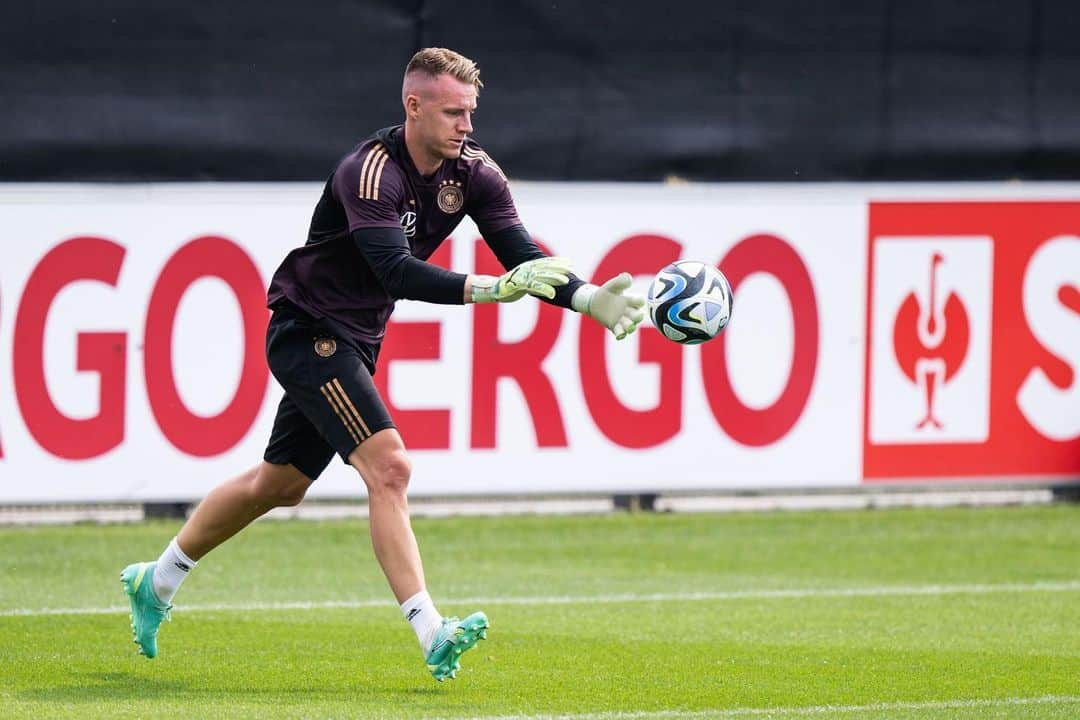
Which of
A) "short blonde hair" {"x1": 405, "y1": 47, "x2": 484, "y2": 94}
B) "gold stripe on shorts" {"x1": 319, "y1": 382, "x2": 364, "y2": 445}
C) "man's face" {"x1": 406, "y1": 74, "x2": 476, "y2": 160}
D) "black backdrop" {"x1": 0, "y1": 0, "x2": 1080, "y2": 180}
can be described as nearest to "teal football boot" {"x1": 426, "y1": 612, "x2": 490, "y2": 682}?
"gold stripe on shorts" {"x1": 319, "y1": 382, "x2": 364, "y2": 445}

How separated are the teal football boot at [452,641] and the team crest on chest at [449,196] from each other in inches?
60.8

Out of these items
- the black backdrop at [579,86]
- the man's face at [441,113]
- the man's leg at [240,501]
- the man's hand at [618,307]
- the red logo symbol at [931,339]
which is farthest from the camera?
the red logo symbol at [931,339]

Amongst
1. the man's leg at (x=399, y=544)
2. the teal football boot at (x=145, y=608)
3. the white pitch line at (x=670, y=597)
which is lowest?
the white pitch line at (x=670, y=597)

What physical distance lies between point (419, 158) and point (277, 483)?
1311 mm

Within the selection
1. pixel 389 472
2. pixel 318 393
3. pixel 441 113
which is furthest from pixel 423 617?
pixel 441 113

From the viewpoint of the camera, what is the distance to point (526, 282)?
657 centimetres

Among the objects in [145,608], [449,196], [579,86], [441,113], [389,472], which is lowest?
[145,608]

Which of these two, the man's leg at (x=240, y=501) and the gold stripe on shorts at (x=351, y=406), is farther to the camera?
the man's leg at (x=240, y=501)

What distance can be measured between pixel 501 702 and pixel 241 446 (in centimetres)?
471

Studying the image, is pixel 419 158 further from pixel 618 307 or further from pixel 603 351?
pixel 603 351

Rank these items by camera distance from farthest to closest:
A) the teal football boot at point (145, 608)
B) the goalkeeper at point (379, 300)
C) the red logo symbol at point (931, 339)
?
1. the red logo symbol at point (931, 339)
2. the teal football boot at point (145, 608)
3. the goalkeeper at point (379, 300)

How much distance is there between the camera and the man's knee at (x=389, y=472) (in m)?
6.89

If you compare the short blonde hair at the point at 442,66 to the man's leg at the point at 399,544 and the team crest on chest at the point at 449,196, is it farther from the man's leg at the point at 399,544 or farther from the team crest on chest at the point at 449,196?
the man's leg at the point at 399,544

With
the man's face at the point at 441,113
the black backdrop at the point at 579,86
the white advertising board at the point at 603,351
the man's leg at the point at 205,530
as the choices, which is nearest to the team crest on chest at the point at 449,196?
the man's face at the point at 441,113
